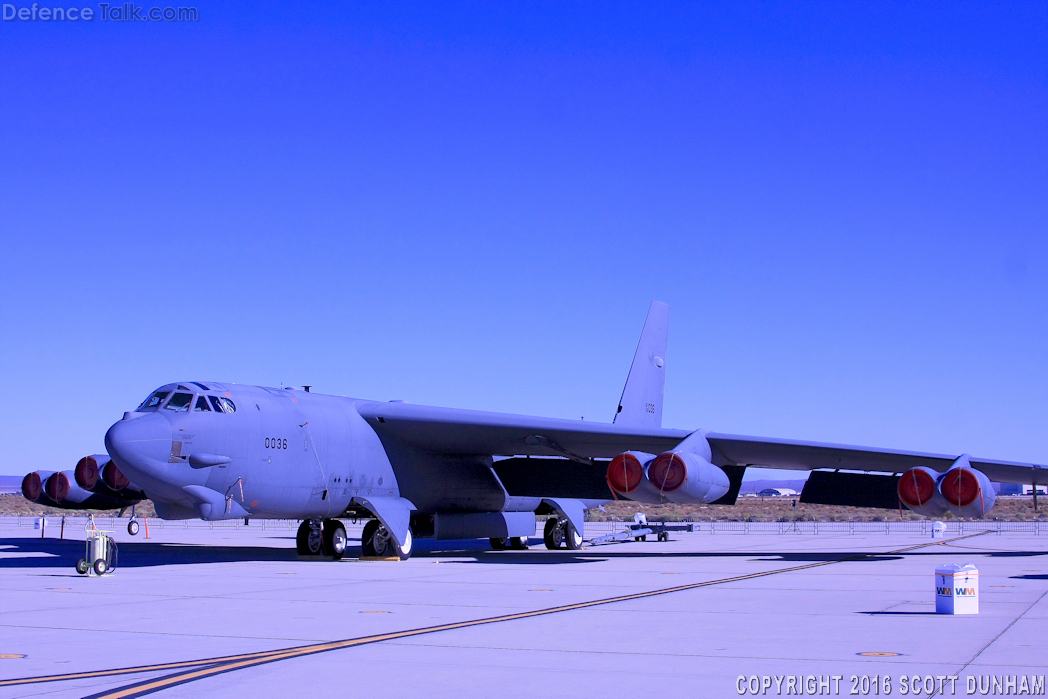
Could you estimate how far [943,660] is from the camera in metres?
7.64

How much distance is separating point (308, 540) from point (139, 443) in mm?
6232

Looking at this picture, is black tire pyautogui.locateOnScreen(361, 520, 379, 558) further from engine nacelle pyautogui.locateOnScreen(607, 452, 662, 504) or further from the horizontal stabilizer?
the horizontal stabilizer

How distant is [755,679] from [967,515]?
49.7ft

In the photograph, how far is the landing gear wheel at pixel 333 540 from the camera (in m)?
21.8

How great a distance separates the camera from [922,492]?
1994 centimetres

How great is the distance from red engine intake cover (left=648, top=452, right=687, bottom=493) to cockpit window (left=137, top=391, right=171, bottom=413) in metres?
8.68

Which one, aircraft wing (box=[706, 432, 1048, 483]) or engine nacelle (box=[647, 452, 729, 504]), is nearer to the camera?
engine nacelle (box=[647, 452, 729, 504])

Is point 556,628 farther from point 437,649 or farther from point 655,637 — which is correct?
point 437,649

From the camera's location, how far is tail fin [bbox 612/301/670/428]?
26.2 meters

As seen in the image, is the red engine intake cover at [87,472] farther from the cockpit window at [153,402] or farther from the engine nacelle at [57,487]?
the cockpit window at [153,402]

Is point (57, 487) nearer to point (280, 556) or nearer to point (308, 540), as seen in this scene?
point (280, 556)

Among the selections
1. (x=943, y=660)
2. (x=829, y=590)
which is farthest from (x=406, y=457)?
(x=943, y=660)

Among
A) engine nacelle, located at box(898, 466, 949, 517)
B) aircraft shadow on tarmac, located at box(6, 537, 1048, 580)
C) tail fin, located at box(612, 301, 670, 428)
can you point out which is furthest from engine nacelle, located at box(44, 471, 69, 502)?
engine nacelle, located at box(898, 466, 949, 517)

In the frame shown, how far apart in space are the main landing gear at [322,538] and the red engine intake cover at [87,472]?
20.4 ft
